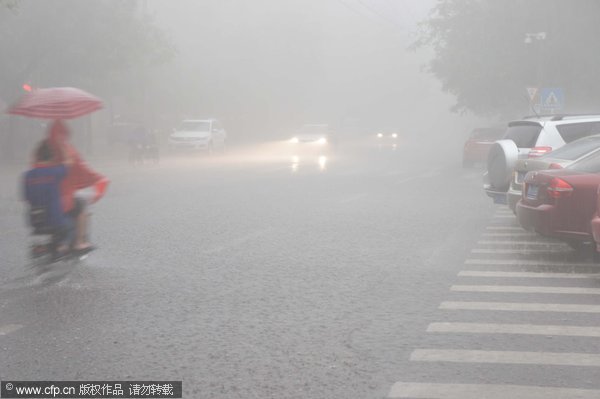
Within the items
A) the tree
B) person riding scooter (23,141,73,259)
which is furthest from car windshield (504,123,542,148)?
the tree

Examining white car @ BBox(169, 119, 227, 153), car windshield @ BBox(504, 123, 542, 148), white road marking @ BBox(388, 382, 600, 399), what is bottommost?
white car @ BBox(169, 119, 227, 153)

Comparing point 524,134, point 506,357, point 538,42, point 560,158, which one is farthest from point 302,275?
point 538,42

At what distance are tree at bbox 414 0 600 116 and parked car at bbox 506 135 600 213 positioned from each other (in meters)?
23.7

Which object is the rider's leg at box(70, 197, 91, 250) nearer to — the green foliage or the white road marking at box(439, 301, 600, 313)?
the white road marking at box(439, 301, 600, 313)

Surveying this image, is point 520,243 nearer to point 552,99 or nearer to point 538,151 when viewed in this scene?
point 538,151

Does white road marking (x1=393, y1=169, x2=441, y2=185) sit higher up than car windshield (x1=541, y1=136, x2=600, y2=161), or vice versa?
car windshield (x1=541, y1=136, x2=600, y2=161)

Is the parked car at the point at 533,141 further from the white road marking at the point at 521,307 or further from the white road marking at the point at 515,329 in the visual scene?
the white road marking at the point at 515,329

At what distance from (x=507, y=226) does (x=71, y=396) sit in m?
9.47

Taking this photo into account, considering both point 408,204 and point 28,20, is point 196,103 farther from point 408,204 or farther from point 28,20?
point 408,204

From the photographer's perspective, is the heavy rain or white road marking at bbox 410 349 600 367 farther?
white road marking at bbox 410 349 600 367

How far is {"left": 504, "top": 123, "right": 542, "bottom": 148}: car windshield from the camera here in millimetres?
13289

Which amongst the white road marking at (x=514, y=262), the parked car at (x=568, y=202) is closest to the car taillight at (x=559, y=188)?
the parked car at (x=568, y=202)

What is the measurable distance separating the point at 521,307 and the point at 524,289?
82 cm

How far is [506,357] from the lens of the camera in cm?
549
